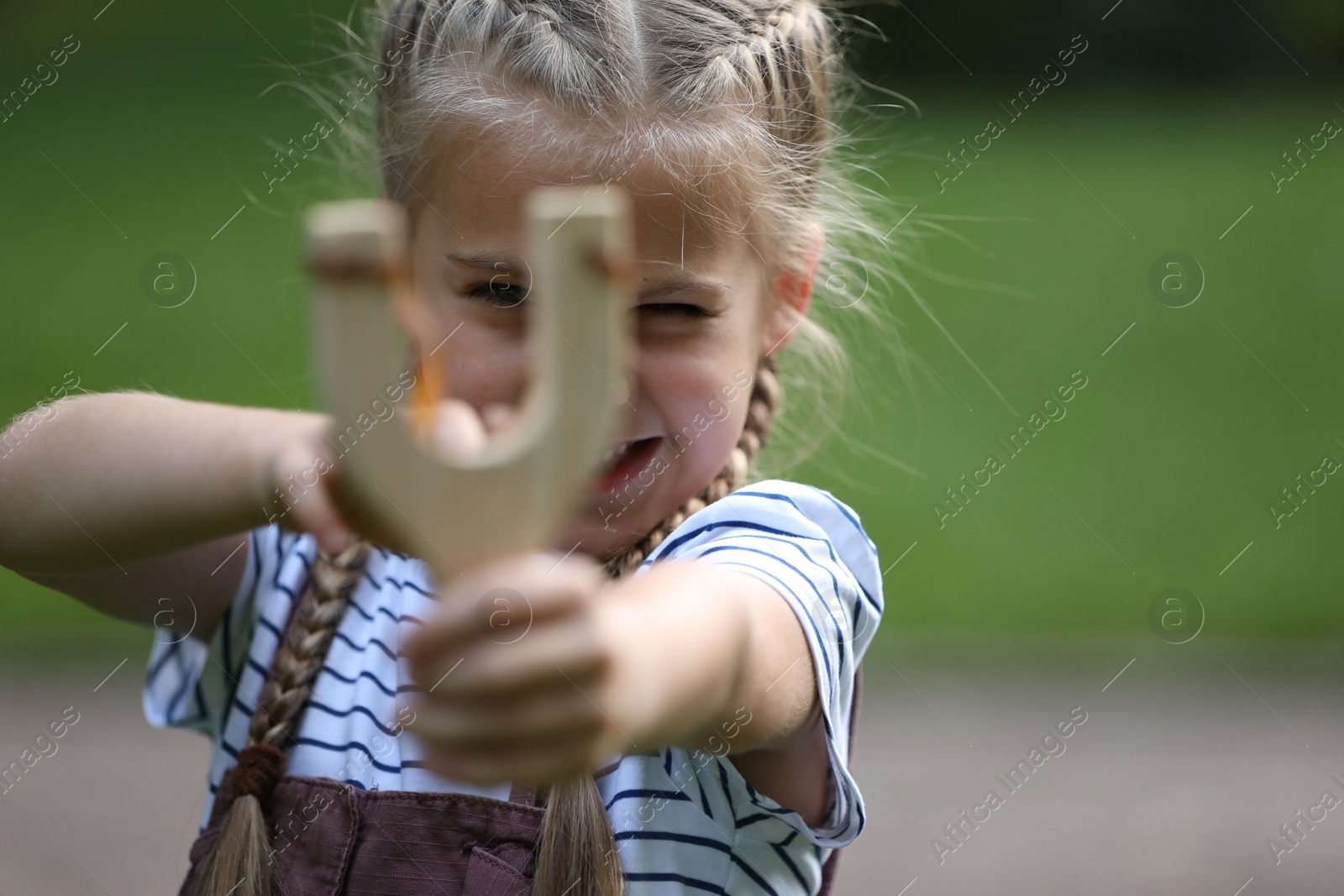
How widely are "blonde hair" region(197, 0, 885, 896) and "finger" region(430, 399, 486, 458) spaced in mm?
483

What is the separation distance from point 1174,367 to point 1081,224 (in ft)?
3.96

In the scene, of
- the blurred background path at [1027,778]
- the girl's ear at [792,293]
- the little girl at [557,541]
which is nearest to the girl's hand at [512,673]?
the little girl at [557,541]

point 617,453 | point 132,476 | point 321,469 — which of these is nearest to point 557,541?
point 617,453

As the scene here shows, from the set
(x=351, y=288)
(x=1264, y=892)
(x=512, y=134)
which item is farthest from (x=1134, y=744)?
(x=351, y=288)

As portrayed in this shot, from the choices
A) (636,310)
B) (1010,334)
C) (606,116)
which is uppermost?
(1010,334)

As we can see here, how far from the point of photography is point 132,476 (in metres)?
0.84

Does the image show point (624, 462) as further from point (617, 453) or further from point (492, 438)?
point (492, 438)

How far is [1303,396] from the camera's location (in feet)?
16.5

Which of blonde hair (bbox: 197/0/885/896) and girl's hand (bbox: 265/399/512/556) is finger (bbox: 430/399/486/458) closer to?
girl's hand (bbox: 265/399/512/556)

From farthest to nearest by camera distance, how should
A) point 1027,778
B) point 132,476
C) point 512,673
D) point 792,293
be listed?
point 1027,778, point 792,293, point 132,476, point 512,673

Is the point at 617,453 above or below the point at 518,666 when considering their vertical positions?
above

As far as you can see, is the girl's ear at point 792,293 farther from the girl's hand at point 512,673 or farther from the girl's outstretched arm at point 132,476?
the girl's hand at point 512,673

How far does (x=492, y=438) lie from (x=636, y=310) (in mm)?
469

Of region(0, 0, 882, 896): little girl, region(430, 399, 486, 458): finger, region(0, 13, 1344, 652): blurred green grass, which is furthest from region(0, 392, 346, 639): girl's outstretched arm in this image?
region(0, 13, 1344, 652): blurred green grass
